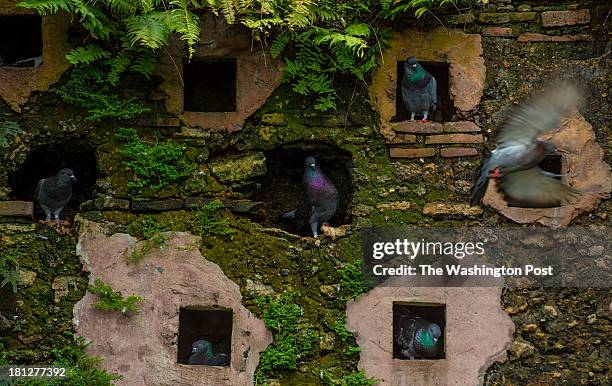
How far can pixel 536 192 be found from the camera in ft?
24.3

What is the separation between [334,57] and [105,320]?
2.73m

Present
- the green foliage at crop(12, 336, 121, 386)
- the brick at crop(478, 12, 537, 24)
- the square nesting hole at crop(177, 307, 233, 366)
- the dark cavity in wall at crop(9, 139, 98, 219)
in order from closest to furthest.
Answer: the green foliage at crop(12, 336, 121, 386)
the brick at crop(478, 12, 537, 24)
the dark cavity in wall at crop(9, 139, 98, 219)
the square nesting hole at crop(177, 307, 233, 366)

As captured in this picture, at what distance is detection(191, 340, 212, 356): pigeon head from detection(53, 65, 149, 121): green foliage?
1915mm

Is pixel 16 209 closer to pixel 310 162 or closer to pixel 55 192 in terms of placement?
pixel 55 192

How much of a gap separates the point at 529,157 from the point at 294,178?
2119mm

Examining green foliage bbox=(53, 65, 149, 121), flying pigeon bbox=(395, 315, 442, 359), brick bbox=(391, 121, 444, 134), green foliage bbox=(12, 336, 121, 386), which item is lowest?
green foliage bbox=(12, 336, 121, 386)

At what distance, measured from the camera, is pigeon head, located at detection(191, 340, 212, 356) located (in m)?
7.69

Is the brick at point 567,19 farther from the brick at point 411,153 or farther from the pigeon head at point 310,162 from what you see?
the pigeon head at point 310,162

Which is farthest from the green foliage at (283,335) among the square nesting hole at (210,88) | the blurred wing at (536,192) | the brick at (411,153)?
the square nesting hole at (210,88)

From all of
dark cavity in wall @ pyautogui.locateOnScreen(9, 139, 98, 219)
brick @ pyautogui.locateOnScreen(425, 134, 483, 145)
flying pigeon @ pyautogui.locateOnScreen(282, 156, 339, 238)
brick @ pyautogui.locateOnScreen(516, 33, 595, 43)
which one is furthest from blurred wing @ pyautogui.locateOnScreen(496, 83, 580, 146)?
dark cavity in wall @ pyautogui.locateOnScreen(9, 139, 98, 219)

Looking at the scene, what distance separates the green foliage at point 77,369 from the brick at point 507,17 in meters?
4.04

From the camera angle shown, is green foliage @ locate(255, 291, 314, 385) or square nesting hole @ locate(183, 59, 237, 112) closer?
green foliage @ locate(255, 291, 314, 385)

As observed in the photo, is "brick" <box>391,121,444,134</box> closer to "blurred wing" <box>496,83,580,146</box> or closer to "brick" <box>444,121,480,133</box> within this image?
"brick" <box>444,121,480,133</box>

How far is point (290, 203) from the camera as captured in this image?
8203mm
